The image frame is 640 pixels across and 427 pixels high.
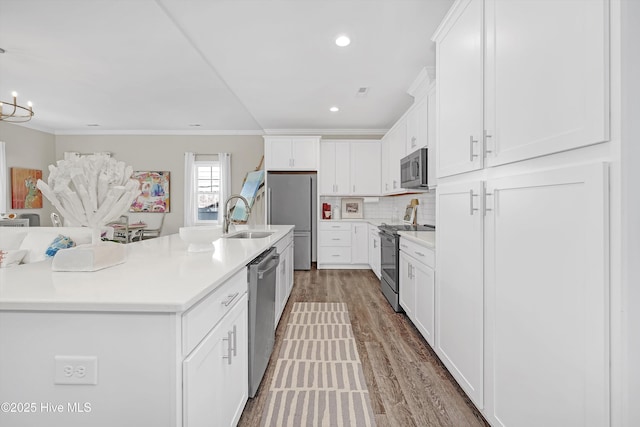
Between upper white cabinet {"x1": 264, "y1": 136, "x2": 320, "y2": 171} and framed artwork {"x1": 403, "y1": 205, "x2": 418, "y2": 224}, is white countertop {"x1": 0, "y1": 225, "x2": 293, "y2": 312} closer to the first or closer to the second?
framed artwork {"x1": 403, "y1": 205, "x2": 418, "y2": 224}

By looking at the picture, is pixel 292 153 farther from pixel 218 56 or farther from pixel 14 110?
pixel 14 110

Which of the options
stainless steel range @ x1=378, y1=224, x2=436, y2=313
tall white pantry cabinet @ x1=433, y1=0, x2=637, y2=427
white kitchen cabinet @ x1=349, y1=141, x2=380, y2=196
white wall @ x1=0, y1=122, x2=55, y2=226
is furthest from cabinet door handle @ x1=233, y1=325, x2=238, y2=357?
white wall @ x1=0, y1=122, x2=55, y2=226

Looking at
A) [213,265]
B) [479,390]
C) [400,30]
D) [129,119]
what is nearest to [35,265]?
[213,265]

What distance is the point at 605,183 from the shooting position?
3.05 ft

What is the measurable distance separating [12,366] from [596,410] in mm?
1648

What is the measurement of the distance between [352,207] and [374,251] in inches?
50.1

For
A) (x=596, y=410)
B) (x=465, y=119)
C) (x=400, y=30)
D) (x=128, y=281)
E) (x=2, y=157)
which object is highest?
(x=400, y=30)

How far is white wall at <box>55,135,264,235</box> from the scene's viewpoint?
6934 millimetres

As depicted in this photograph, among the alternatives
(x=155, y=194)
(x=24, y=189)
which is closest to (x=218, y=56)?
(x=155, y=194)

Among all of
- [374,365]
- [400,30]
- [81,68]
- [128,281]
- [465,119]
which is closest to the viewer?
[128,281]

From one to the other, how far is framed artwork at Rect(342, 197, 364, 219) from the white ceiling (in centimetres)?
147

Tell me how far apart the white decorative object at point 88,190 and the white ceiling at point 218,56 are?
6.06 feet

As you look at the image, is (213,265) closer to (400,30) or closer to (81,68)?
(400,30)

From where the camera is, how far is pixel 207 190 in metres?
6.98
